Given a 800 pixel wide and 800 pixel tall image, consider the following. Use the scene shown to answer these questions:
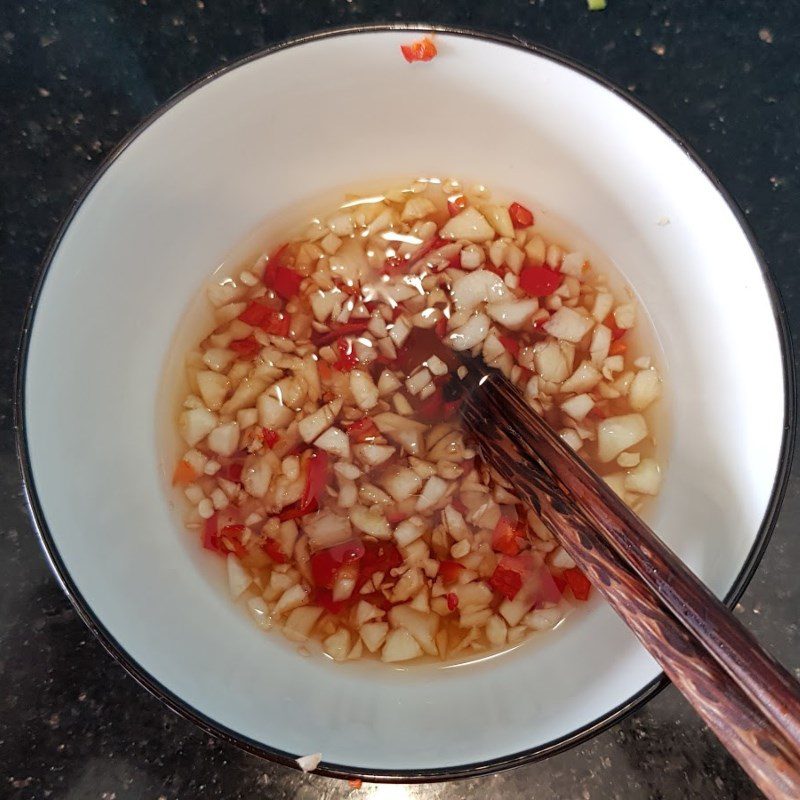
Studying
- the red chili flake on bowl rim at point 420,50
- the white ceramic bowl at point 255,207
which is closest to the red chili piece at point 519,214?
the white ceramic bowl at point 255,207

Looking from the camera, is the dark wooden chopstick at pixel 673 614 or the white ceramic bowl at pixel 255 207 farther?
the white ceramic bowl at pixel 255 207

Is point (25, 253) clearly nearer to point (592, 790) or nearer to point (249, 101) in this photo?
point (249, 101)

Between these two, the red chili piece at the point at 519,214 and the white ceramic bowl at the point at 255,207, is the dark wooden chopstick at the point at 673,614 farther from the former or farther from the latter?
the red chili piece at the point at 519,214

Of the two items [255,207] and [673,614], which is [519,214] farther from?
[673,614]

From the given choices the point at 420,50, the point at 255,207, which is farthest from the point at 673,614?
the point at 255,207

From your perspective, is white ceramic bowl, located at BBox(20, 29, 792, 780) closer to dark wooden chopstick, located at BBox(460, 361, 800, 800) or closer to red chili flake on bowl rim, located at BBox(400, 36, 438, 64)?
red chili flake on bowl rim, located at BBox(400, 36, 438, 64)
